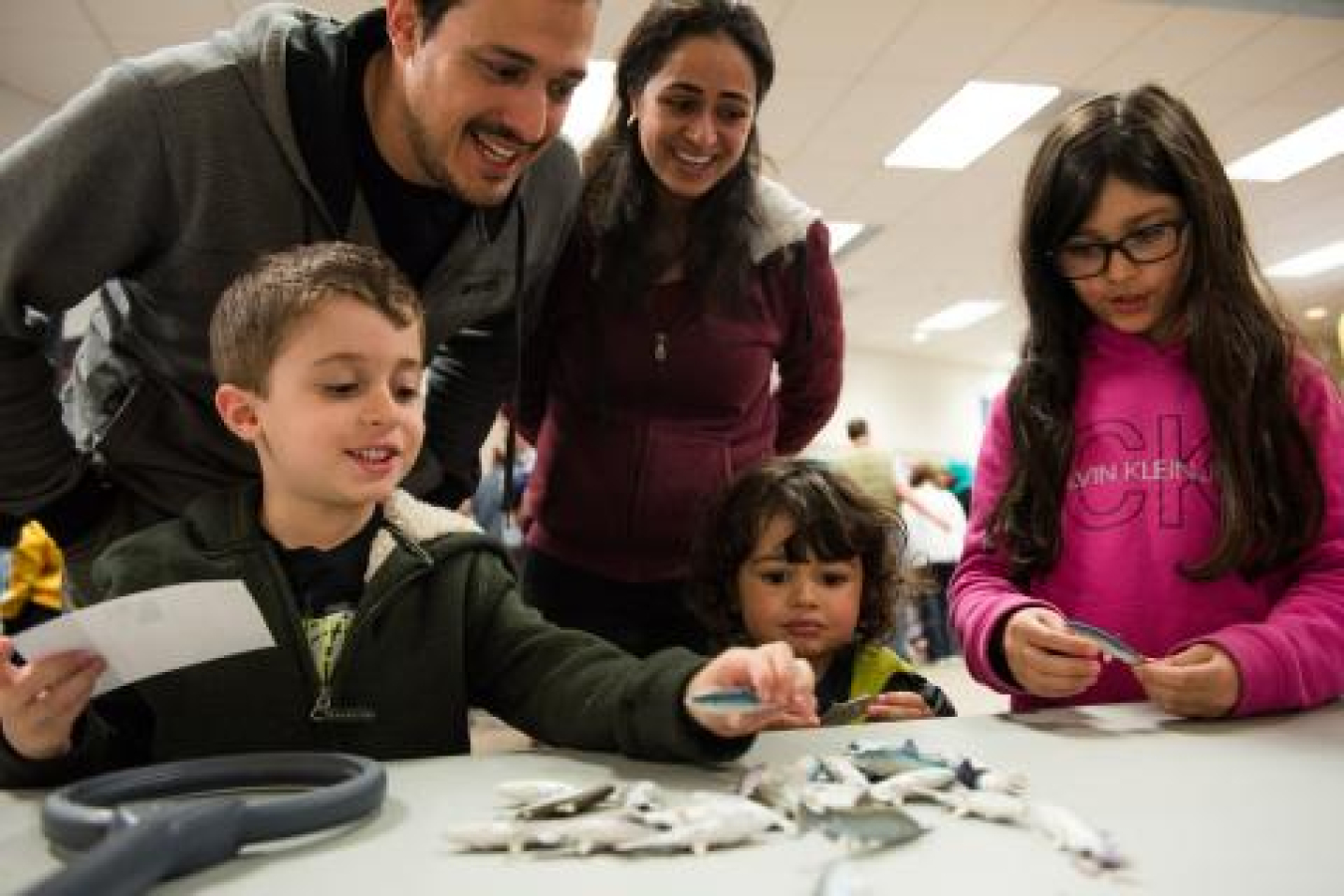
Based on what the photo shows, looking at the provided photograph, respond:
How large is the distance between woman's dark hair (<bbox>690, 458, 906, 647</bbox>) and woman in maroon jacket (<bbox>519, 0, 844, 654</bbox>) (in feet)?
0.12

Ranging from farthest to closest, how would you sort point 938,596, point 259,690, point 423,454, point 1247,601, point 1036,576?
point 938,596
point 423,454
point 1036,576
point 1247,601
point 259,690

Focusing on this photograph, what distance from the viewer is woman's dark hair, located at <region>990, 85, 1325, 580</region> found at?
3.81ft

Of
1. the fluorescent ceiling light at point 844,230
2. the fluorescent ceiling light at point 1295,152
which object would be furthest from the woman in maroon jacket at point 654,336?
the fluorescent ceiling light at point 844,230

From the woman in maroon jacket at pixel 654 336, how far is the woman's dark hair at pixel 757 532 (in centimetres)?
4

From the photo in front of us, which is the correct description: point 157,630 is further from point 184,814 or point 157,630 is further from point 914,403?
point 914,403

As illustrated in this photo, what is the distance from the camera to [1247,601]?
120cm

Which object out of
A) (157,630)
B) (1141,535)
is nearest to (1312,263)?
(1141,535)

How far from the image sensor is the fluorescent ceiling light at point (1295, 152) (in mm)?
5211

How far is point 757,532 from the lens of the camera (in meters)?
1.48

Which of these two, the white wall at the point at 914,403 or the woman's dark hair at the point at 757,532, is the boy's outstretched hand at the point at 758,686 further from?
the white wall at the point at 914,403

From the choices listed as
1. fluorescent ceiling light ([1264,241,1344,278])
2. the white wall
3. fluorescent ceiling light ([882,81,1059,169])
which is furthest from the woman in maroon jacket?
the white wall

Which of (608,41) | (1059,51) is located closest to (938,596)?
(1059,51)

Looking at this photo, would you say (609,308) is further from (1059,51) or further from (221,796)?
(1059,51)

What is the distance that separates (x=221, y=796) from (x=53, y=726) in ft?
0.49
